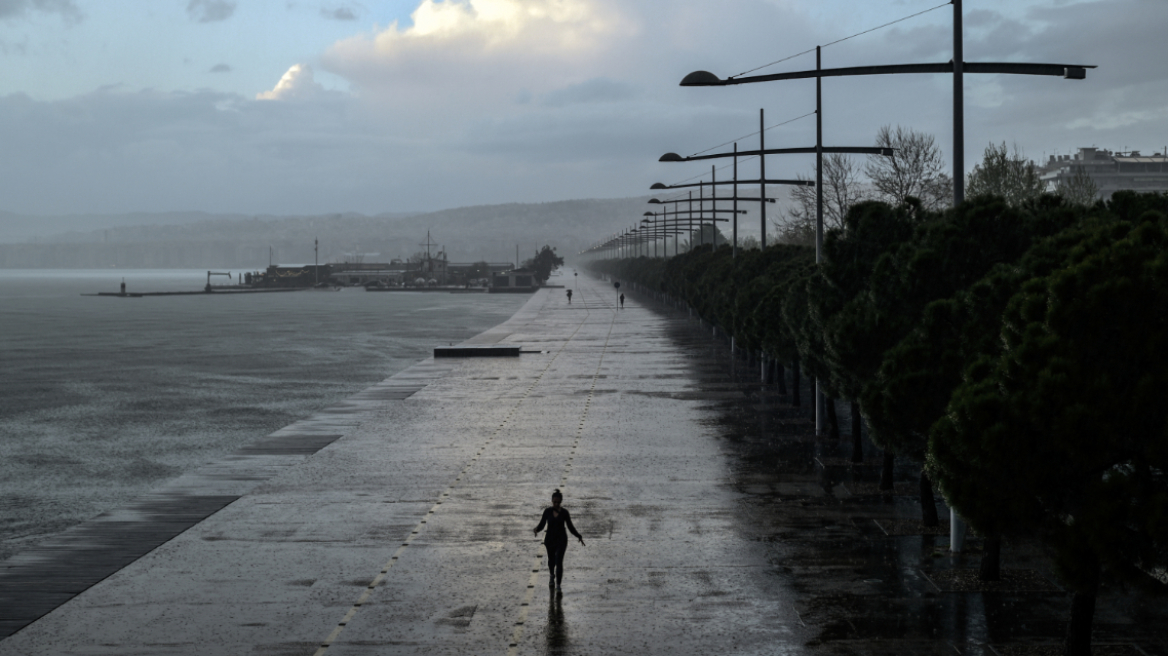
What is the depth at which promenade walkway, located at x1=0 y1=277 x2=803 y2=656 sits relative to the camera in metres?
15.0

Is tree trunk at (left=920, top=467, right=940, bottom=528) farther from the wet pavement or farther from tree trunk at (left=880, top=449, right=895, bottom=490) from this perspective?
tree trunk at (left=880, top=449, right=895, bottom=490)

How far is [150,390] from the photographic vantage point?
171 feet

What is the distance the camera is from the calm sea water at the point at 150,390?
29.1m

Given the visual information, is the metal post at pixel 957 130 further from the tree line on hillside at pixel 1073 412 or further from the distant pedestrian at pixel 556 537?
the distant pedestrian at pixel 556 537

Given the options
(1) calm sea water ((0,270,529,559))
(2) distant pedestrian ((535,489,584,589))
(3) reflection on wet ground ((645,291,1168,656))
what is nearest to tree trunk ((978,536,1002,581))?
(3) reflection on wet ground ((645,291,1168,656))

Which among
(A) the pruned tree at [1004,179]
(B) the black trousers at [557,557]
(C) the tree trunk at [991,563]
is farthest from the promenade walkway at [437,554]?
(A) the pruned tree at [1004,179]

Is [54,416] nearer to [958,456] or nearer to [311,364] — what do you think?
[311,364]

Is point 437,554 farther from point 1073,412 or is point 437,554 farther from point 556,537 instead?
point 1073,412

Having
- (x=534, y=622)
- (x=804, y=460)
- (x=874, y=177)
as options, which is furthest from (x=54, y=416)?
(x=874, y=177)

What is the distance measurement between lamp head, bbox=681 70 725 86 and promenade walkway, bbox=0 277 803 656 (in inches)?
332

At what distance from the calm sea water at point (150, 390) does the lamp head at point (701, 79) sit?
50.9 feet

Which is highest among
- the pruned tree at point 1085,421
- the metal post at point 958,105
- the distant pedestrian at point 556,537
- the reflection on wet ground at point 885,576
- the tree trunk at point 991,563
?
the metal post at point 958,105

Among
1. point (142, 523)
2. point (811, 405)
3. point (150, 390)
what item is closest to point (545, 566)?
point (142, 523)

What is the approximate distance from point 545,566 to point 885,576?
→ 5.26m
